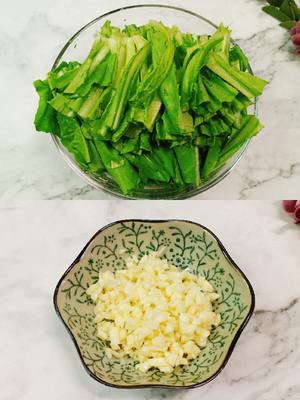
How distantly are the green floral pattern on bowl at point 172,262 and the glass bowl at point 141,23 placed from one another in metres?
0.10

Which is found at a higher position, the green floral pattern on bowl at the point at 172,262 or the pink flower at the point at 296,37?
the pink flower at the point at 296,37

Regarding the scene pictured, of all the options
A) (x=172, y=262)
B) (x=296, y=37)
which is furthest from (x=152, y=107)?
(x=296, y=37)

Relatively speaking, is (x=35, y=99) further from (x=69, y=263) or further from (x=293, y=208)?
(x=293, y=208)

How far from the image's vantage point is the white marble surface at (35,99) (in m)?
1.30

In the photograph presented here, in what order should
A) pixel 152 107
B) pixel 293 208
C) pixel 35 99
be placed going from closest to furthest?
1. pixel 152 107
2. pixel 293 208
3. pixel 35 99

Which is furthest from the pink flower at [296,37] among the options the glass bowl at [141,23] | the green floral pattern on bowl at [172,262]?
the green floral pattern on bowl at [172,262]

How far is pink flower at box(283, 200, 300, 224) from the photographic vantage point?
124cm

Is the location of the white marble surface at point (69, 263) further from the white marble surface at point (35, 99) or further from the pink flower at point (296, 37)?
Result: the pink flower at point (296, 37)

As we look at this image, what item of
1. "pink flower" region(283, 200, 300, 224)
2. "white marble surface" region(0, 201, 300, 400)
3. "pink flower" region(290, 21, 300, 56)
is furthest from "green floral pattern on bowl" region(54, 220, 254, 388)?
"pink flower" region(290, 21, 300, 56)

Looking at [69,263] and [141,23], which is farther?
[141,23]

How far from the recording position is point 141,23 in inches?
52.3

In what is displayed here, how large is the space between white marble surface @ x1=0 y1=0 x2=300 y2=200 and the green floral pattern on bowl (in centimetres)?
15

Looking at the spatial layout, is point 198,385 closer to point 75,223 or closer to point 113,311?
point 113,311

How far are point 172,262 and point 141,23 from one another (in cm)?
47
